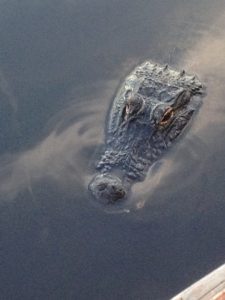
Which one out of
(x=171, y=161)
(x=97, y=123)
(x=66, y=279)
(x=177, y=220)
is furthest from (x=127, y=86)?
(x=66, y=279)

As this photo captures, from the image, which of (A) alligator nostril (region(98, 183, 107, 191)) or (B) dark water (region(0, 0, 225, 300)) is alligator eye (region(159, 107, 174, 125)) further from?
(A) alligator nostril (region(98, 183, 107, 191))

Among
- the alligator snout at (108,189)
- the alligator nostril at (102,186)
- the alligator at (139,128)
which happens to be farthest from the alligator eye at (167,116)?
the alligator nostril at (102,186)

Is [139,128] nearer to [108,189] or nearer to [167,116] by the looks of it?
[167,116]

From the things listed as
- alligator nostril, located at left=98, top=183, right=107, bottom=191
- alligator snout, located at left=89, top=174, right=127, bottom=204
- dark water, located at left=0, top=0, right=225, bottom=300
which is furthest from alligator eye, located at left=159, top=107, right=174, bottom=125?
alligator nostril, located at left=98, top=183, right=107, bottom=191

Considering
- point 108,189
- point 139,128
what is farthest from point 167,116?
point 108,189

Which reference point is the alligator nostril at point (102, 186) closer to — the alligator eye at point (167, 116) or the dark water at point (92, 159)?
the dark water at point (92, 159)

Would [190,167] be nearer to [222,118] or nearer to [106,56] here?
[222,118]

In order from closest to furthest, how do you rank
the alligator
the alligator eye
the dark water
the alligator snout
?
the dark water → the alligator snout → the alligator → the alligator eye
